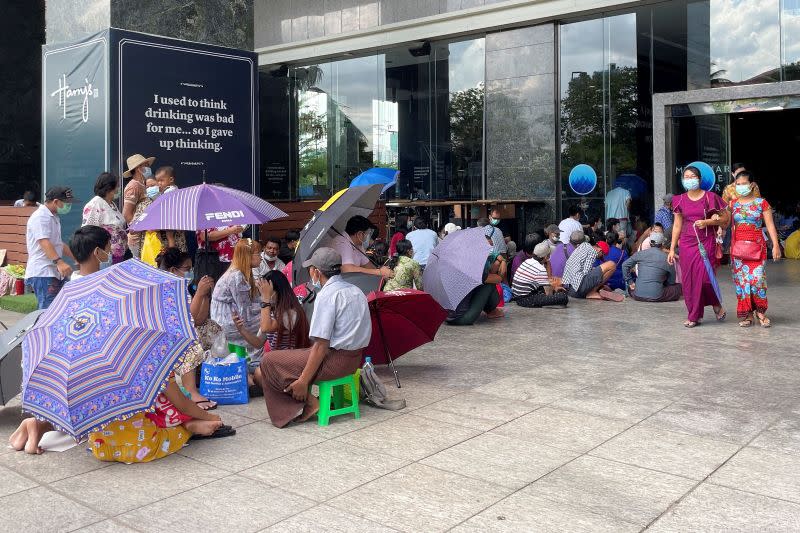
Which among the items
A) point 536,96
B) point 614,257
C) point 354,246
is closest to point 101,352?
point 354,246

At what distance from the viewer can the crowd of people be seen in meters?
5.55

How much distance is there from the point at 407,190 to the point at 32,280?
43.8 ft

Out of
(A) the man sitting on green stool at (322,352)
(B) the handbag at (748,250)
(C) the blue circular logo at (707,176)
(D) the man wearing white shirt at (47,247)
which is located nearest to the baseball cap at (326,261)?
(A) the man sitting on green stool at (322,352)

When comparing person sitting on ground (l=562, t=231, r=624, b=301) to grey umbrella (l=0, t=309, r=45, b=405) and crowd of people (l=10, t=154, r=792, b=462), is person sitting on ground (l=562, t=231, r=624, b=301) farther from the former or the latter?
grey umbrella (l=0, t=309, r=45, b=405)

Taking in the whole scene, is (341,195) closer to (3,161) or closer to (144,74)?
(144,74)

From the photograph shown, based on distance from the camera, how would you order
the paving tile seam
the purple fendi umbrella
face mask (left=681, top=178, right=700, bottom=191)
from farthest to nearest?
face mask (left=681, top=178, right=700, bottom=191), the purple fendi umbrella, the paving tile seam

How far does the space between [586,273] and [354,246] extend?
5860 millimetres

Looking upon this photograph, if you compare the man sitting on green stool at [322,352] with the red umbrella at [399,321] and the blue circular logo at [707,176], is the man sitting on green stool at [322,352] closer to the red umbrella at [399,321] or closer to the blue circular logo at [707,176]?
the red umbrella at [399,321]

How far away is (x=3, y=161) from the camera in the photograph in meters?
18.9

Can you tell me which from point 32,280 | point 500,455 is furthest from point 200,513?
point 32,280

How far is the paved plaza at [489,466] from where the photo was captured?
4.09 meters

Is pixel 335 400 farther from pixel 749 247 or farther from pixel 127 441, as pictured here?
pixel 749 247

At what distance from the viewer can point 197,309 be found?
21.1 feet

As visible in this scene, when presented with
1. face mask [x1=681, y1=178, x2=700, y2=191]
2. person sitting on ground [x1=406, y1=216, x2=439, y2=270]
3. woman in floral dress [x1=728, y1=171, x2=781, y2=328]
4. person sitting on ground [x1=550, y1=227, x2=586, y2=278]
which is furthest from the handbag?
person sitting on ground [x1=406, y1=216, x2=439, y2=270]
